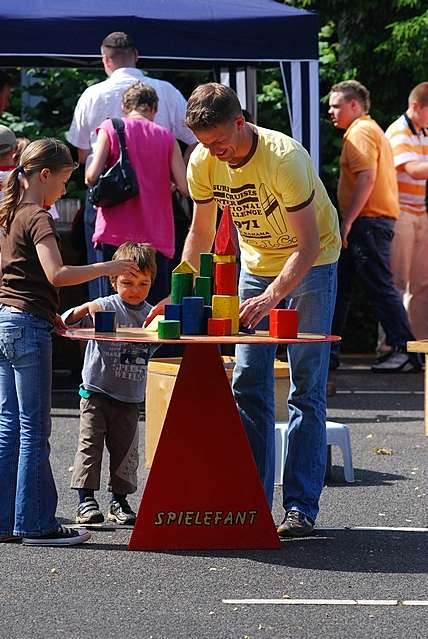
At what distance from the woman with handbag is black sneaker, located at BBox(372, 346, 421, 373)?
283 cm

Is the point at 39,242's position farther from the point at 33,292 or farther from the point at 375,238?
the point at 375,238

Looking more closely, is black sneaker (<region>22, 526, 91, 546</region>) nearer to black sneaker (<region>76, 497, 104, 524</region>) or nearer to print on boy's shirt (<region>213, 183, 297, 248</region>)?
black sneaker (<region>76, 497, 104, 524</region>)

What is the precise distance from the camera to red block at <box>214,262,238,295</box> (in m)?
5.71

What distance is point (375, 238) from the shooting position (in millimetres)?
11047

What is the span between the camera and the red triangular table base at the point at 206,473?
5.88 metres

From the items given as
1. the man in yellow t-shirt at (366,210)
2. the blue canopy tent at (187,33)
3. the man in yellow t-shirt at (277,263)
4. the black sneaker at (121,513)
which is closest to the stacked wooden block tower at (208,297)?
the man in yellow t-shirt at (277,263)

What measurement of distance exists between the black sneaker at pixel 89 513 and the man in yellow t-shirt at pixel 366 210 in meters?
4.78

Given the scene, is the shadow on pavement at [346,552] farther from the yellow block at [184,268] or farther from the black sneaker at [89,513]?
the yellow block at [184,268]

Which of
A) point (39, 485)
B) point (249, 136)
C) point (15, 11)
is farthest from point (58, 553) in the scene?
point (15, 11)

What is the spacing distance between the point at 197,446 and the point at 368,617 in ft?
3.96

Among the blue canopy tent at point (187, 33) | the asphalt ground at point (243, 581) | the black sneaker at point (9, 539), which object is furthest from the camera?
the blue canopy tent at point (187, 33)

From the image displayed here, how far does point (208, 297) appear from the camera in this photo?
19.1 ft

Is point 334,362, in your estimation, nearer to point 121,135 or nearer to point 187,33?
point 187,33

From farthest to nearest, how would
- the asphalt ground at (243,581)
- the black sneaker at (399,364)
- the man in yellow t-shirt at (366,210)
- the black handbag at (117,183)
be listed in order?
the black sneaker at (399,364)
the man in yellow t-shirt at (366,210)
the black handbag at (117,183)
the asphalt ground at (243,581)
